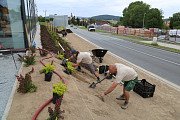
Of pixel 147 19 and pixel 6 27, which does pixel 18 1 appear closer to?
pixel 6 27

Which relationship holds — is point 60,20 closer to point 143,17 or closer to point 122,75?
point 122,75

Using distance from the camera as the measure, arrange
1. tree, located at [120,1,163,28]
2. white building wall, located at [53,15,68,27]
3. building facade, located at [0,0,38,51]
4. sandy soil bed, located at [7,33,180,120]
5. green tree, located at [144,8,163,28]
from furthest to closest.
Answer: tree, located at [120,1,163,28], green tree, located at [144,8,163,28], white building wall, located at [53,15,68,27], building facade, located at [0,0,38,51], sandy soil bed, located at [7,33,180,120]

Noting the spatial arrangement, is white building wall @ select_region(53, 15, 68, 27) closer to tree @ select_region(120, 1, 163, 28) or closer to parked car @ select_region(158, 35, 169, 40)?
parked car @ select_region(158, 35, 169, 40)

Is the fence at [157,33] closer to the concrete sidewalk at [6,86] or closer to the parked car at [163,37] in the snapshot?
Answer: the parked car at [163,37]

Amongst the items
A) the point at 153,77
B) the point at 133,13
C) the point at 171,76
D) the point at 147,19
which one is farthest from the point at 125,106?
the point at 133,13

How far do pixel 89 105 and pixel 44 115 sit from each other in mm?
1266

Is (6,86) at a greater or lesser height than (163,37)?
lesser

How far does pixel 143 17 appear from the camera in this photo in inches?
3078

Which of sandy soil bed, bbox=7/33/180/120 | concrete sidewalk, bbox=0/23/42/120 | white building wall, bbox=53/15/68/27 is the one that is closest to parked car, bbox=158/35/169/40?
white building wall, bbox=53/15/68/27

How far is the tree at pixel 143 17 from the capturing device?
6944 centimetres

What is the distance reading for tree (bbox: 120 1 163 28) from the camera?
69.4 meters

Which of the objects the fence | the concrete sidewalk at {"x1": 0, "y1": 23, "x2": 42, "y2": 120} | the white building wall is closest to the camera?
the concrete sidewalk at {"x1": 0, "y1": 23, "x2": 42, "y2": 120}

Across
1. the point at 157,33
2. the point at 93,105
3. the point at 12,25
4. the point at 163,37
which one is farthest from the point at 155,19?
the point at 93,105

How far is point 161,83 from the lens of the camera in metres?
6.83
